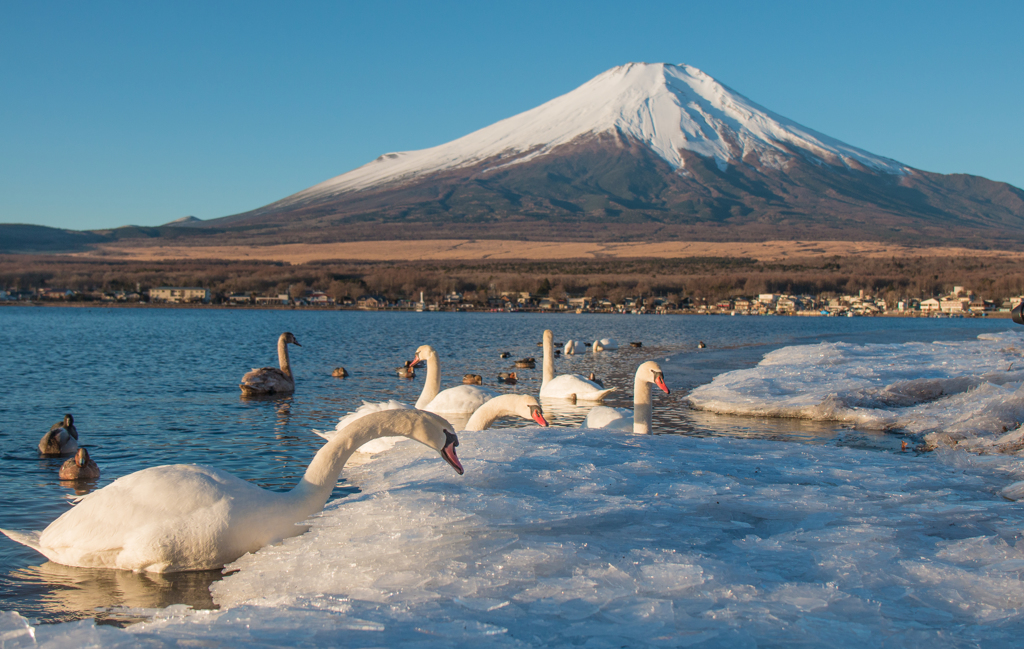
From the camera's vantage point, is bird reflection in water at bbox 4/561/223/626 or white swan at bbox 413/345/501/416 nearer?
bird reflection in water at bbox 4/561/223/626

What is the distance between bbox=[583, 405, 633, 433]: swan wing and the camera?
38.5ft

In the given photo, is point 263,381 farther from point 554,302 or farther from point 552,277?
point 552,277

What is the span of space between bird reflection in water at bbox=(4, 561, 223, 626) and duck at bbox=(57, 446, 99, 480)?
9.99ft

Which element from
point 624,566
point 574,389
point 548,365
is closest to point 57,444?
point 624,566

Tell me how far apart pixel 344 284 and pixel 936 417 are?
12869cm

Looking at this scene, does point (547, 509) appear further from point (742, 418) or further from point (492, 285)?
point (492, 285)

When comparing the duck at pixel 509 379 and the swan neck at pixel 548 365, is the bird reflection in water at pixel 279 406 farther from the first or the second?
the duck at pixel 509 379

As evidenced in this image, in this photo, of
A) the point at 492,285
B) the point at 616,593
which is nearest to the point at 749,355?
the point at 616,593

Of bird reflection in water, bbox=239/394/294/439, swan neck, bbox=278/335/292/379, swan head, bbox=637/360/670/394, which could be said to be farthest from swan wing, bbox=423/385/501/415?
swan neck, bbox=278/335/292/379

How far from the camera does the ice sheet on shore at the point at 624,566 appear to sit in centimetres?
→ 412

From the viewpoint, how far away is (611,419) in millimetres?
11945

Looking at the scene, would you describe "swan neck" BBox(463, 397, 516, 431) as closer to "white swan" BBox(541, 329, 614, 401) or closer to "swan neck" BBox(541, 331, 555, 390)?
"white swan" BBox(541, 329, 614, 401)

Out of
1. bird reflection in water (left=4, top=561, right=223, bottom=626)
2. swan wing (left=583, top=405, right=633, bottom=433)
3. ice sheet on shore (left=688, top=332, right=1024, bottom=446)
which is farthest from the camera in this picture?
ice sheet on shore (left=688, top=332, right=1024, bottom=446)

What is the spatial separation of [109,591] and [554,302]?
394 ft
